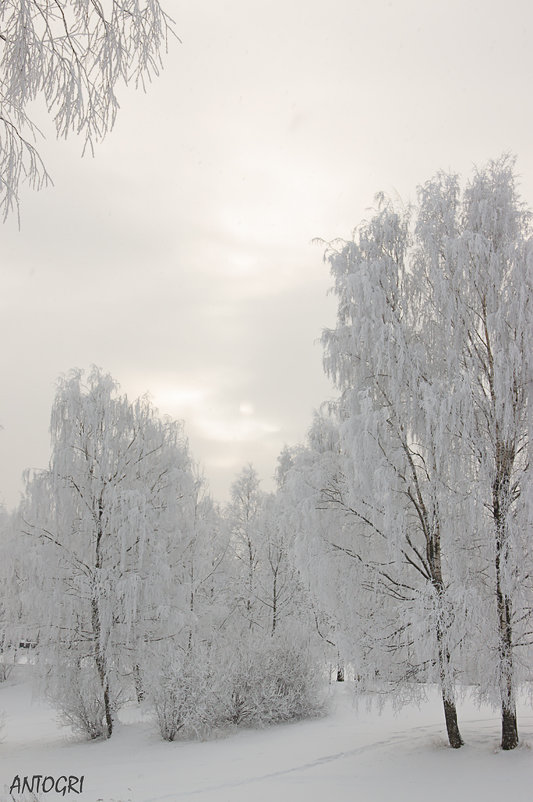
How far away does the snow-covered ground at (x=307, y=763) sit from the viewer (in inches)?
327

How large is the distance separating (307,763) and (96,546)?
6879 millimetres

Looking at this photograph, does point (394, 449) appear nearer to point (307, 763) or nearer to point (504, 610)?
point (504, 610)

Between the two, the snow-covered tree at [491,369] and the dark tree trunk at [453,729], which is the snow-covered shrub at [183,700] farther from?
the snow-covered tree at [491,369]

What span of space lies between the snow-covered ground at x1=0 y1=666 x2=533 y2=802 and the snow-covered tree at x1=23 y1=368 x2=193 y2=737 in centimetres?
148

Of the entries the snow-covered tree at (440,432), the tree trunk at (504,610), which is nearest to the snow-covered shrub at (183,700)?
the snow-covered tree at (440,432)

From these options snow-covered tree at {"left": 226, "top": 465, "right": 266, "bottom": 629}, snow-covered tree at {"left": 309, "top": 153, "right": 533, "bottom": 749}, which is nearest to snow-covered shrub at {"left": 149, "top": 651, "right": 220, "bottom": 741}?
snow-covered tree at {"left": 309, "top": 153, "right": 533, "bottom": 749}

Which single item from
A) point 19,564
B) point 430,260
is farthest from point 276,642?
point 430,260

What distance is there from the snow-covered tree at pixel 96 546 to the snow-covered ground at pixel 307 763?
58.3 inches

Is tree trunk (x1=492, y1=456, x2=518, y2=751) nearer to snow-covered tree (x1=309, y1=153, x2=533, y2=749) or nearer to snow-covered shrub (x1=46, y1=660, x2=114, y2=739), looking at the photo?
snow-covered tree (x1=309, y1=153, x2=533, y2=749)

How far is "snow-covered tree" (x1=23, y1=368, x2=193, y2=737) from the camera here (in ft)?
44.8

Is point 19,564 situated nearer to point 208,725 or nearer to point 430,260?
point 208,725

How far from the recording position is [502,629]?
30.3 ft


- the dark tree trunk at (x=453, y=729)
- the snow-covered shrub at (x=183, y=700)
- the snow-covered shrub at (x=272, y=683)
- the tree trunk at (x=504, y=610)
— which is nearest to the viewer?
the tree trunk at (x=504, y=610)

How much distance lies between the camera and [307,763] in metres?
10.2
